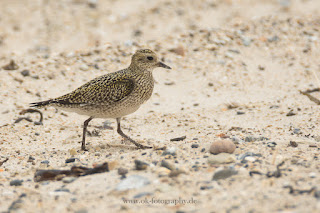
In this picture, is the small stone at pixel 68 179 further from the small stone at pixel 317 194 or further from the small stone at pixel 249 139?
the small stone at pixel 317 194

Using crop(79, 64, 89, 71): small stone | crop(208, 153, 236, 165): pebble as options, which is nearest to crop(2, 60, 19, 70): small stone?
crop(79, 64, 89, 71): small stone

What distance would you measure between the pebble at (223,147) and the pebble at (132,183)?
4.16ft

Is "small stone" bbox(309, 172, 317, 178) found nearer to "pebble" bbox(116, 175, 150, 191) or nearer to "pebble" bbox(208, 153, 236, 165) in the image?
"pebble" bbox(208, 153, 236, 165)

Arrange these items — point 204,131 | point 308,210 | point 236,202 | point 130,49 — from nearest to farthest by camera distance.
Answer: point 308,210, point 236,202, point 204,131, point 130,49

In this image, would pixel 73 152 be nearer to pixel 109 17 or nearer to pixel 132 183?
pixel 132 183

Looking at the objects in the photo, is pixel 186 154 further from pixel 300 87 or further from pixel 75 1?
pixel 75 1

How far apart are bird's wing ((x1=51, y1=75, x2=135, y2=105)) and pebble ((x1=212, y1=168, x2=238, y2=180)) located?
224cm

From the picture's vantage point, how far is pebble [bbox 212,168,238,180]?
508cm

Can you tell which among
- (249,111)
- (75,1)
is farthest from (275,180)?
(75,1)

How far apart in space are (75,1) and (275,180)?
49.7 feet

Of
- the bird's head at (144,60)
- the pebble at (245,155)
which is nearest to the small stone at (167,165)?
the pebble at (245,155)

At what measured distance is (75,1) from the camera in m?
18.3

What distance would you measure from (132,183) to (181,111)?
4.20 m

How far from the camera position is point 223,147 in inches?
233
